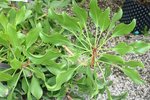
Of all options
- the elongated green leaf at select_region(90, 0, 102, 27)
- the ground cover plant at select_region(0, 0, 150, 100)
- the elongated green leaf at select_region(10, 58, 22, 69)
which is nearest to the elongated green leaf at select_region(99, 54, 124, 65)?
the ground cover plant at select_region(0, 0, 150, 100)

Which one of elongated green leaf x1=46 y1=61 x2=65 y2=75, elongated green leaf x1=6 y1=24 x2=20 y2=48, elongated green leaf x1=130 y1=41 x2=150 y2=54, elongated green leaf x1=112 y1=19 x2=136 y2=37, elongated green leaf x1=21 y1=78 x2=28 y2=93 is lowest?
elongated green leaf x1=21 y1=78 x2=28 y2=93

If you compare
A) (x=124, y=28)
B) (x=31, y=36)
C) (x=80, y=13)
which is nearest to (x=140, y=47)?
(x=124, y=28)

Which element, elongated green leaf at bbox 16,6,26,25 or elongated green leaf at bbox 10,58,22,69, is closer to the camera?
elongated green leaf at bbox 10,58,22,69

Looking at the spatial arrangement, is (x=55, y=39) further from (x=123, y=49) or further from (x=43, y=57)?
(x=123, y=49)

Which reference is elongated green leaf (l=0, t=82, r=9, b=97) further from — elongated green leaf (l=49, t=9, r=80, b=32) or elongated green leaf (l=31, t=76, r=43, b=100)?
elongated green leaf (l=49, t=9, r=80, b=32)

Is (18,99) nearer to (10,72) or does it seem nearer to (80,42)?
(10,72)

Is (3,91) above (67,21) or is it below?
below

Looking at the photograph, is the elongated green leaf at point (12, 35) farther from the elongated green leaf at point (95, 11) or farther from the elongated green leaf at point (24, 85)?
the elongated green leaf at point (95, 11)

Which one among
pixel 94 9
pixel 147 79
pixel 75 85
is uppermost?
pixel 94 9

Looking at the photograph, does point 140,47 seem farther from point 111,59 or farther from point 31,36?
point 31,36

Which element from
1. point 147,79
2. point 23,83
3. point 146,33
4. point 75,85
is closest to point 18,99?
point 23,83

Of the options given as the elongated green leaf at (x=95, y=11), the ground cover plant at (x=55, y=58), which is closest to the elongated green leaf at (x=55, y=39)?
the ground cover plant at (x=55, y=58)
